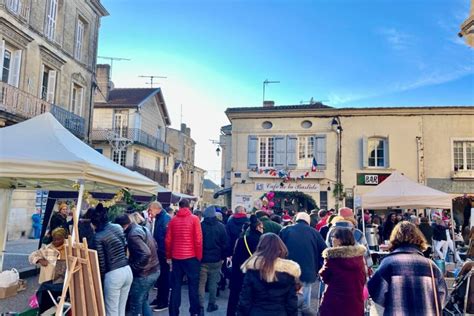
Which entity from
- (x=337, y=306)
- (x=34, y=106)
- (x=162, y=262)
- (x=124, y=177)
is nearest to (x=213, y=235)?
(x=162, y=262)

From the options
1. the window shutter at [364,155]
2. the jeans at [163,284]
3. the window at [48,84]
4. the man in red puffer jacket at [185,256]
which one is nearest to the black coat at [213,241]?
the man in red puffer jacket at [185,256]

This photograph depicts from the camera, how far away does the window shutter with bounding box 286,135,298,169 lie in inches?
854

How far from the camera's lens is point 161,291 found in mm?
6883

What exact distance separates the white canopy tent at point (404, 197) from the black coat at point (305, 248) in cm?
532

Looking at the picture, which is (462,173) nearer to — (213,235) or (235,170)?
(235,170)

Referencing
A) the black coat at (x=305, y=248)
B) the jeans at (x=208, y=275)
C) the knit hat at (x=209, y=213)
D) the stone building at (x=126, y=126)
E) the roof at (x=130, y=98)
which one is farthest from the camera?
the roof at (x=130, y=98)

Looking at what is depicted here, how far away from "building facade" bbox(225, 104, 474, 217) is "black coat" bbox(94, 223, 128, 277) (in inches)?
675

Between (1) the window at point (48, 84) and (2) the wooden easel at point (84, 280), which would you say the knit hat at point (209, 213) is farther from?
(1) the window at point (48, 84)

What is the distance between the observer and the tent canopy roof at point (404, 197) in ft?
32.7

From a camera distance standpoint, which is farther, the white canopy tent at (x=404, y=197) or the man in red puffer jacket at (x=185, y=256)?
the white canopy tent at (x=404, y=197)

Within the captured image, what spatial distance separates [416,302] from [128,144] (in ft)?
92.8

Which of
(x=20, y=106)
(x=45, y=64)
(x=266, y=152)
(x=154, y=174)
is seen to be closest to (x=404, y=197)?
(x=266, y=152)

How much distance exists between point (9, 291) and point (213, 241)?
3.86 m

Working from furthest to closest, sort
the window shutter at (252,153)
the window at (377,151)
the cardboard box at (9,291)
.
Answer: the window shutter at (252,153) → the window at (377,151) → the cardboard box at (9,291)
